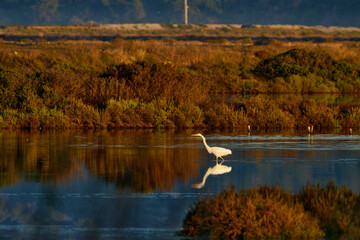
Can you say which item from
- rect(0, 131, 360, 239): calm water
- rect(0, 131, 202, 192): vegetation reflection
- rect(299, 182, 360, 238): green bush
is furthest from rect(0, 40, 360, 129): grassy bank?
rect(299, 182, 360, 238): green bush

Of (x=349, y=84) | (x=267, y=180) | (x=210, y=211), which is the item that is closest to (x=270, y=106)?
(x=267, y=180)

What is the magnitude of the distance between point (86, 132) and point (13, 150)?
15.6ft

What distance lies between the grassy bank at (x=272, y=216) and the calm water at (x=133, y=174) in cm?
62

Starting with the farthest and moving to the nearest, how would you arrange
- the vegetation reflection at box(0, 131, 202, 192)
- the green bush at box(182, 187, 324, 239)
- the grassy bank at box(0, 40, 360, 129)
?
the grassy bank at box(0, 40, 360, 129), the vegetation reflection at box(0, 131, 202, 192), the green bush at box(182, 187, 324, 239)

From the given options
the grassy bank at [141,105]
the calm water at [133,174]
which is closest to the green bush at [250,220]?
the calm water at [133,174]

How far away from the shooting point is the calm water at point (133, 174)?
11148 millimetres

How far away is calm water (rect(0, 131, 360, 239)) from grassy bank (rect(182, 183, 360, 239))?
62 cm

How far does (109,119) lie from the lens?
24.4 meters

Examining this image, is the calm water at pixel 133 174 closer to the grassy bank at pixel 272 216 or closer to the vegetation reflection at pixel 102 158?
the vegetation reflection at pixel 102 158

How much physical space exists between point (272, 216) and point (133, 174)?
5384mm

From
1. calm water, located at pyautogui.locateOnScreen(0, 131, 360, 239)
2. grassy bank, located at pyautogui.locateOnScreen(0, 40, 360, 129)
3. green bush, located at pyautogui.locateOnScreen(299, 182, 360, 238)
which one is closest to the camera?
green bush, located at pyautogui.locateOnScreen(299, 182, 360, 238)

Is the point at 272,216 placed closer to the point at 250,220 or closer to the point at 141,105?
the point at 250,220

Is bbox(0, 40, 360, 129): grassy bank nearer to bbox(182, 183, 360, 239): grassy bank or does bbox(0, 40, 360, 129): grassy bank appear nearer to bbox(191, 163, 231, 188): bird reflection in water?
bbox(191, 163, 231, 188): bird reflection in water

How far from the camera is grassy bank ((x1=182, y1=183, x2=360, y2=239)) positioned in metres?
10.0
